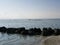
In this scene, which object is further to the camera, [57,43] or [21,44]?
[21,44]

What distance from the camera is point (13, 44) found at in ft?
69.1

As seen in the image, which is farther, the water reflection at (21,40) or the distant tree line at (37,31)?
the distant tree line at (37,31)

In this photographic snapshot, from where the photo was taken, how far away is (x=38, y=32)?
30.0 meters

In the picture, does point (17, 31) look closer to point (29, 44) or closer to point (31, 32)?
point (31, 32)

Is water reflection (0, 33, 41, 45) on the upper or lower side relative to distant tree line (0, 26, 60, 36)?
lower

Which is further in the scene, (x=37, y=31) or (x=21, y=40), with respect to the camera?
(x=37, y=31)

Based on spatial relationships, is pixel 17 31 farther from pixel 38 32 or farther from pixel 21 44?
pixel 21 44

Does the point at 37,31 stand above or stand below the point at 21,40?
above

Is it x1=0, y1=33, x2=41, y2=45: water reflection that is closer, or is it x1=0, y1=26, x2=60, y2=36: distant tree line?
x1=0, y1=33, x2=41, y2=45: water reflection

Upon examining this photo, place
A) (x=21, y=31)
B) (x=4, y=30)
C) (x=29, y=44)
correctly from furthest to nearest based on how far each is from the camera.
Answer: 1. (x=4, y=30)
2. (x=21, y=31)
3. (x=29, y=44)

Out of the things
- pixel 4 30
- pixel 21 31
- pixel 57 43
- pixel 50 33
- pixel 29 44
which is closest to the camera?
pixel 57 43

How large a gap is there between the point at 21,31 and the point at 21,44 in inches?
445

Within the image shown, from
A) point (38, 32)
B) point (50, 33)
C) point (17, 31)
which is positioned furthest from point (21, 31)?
point (50, 33)

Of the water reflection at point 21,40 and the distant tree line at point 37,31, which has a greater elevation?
the distant tree line at point 37,31
